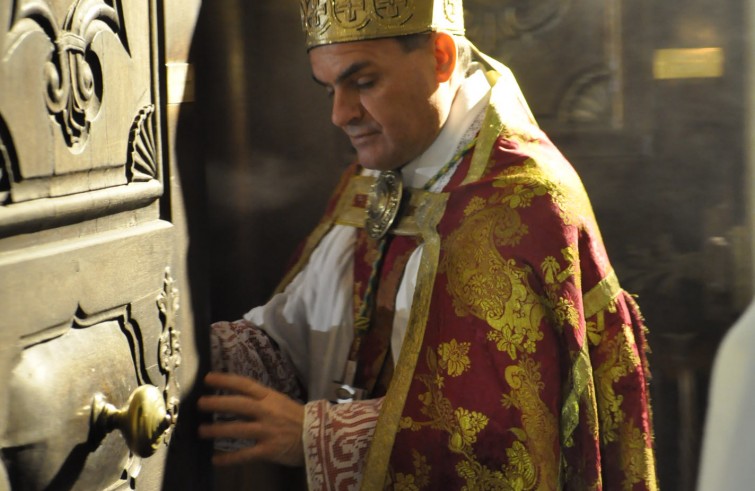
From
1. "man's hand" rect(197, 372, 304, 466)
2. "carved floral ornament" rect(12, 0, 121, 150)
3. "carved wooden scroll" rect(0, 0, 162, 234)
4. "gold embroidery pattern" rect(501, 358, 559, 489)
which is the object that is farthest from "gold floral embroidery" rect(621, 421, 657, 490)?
"carved floral ornament" rect(12, 0, 121, 150)

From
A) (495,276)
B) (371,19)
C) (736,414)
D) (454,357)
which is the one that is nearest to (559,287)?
(495,276)

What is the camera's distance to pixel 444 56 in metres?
1.71

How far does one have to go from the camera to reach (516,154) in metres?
1.63

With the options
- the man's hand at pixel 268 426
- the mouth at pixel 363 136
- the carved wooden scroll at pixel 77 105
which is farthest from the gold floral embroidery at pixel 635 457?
the carved wooden scroll at pixel 77 105

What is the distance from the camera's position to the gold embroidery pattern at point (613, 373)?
5.15 feet

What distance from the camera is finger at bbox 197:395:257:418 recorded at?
121 cm

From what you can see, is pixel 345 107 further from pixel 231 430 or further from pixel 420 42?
pixel 231 430

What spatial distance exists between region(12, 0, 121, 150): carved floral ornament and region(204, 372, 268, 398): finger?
68 centimetres

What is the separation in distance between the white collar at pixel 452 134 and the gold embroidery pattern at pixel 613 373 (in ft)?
1.46

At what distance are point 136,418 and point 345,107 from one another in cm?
95

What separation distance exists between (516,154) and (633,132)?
81cm

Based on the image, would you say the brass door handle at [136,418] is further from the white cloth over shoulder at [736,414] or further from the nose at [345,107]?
the nose at [345,107]

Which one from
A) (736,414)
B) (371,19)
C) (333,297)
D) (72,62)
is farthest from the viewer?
(333,297)

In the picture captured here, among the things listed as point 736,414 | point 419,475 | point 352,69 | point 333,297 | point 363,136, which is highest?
point 352,69
